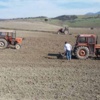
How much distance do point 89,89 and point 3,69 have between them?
19.8ft

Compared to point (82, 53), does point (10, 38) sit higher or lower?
higher

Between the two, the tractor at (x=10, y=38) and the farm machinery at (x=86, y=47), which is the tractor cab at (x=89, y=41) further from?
the tractor at (x=10, y=38)

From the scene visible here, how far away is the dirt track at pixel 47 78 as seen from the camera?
46.5ft

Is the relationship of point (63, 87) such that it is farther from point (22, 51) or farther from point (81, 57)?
point (22, 51)

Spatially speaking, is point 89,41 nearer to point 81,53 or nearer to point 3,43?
point 81,53

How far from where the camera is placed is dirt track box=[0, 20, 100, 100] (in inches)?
558

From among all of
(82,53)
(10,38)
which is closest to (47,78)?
(82,53)

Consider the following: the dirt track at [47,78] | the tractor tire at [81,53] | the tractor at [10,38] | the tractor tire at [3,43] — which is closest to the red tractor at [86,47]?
the tractor tire at [81,53]

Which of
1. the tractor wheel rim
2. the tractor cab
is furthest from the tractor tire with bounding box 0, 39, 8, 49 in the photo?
the tractor wheel rim

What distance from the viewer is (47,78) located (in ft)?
55.9

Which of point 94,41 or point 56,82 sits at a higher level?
point 94,41

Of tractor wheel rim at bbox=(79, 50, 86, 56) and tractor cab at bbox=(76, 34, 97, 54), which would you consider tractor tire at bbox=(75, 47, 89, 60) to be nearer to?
tractor wheel rim at bbox=(79, 50, 86, 56)

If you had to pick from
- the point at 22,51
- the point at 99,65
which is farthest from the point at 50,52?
the point at 99,65

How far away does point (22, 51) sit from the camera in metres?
27.5
